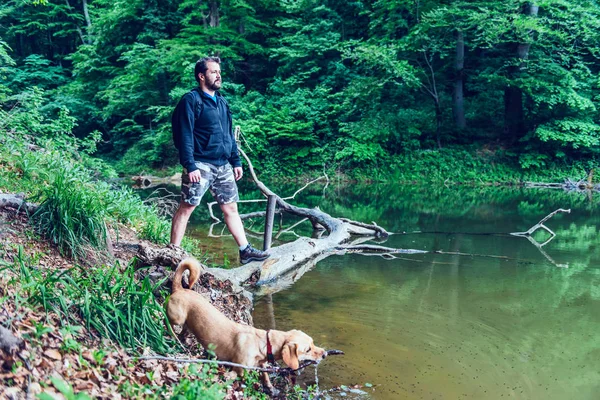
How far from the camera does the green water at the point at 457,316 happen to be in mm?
3549

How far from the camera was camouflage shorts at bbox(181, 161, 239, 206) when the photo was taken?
14.8 ft

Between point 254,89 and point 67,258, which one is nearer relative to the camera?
point 67,258

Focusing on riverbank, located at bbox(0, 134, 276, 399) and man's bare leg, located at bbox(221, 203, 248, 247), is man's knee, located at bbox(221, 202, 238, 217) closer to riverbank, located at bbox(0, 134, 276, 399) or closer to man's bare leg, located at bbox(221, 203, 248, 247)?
man's bare leg, located at bbox(221, 203, 248, 247)

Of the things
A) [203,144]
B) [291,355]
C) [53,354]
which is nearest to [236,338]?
[291,355]

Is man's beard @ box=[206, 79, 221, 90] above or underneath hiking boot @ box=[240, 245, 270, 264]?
above

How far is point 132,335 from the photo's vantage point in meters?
2.88

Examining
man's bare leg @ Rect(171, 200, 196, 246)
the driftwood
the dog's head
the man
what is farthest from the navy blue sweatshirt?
the dog's head

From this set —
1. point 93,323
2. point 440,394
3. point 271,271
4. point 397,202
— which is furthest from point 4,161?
point 397,202

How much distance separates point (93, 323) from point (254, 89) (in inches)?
935

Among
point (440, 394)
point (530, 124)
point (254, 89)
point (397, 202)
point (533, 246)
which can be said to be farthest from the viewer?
point (254, 89)

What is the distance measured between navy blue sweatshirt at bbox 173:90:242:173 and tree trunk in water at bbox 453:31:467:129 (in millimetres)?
16940

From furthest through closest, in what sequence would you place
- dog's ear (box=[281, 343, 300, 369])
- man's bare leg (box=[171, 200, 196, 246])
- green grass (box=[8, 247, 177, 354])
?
1. man's bare leg (box=[171, 200, 196, 246])
2. dog's ear (box=[281, 343, 300, 369])
3. green grass (box=[8, 247, 177, 354])

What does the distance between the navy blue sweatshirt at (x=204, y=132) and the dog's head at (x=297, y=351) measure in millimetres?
2047

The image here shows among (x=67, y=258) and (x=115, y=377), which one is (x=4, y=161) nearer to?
(x=67, y=258)
